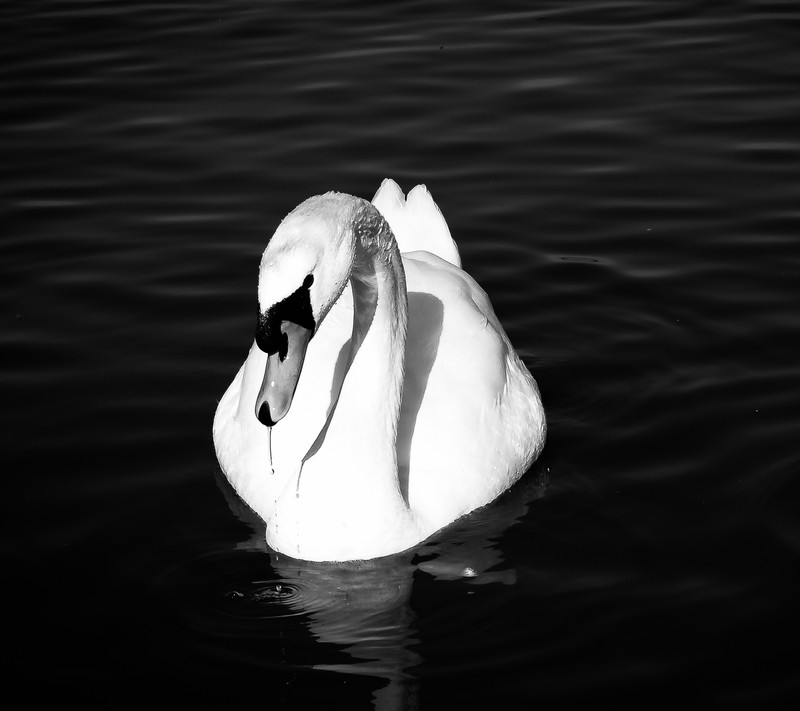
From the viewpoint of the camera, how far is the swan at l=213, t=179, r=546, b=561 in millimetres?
6715

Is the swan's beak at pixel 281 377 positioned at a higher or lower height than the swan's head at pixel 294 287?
lower

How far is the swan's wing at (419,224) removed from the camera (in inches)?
351

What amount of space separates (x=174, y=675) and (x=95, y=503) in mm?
1682

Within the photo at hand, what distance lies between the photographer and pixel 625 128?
471 inches

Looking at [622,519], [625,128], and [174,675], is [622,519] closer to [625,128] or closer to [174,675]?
[174,675]

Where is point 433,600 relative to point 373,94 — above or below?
below

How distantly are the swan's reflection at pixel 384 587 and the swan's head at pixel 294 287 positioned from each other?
117 centimetres

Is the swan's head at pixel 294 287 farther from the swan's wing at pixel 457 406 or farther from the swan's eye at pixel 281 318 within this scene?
the swan's wing at pixel 457 406

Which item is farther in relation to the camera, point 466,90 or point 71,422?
point 466,90

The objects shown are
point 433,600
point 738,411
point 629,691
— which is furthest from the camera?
point 738,411

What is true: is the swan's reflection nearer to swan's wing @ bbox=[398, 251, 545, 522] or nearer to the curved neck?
swan's wing @ bbox=[398, 251, 545, 522]

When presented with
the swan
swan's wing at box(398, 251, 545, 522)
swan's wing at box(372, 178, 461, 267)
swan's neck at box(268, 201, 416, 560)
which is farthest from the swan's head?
swan's wing at box(372, 178, 461, 267)

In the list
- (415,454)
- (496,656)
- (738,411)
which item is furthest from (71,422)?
(738,411)

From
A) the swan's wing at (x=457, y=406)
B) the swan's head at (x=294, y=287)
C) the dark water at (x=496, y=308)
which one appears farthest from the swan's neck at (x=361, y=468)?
the swan's head at (x=294, y=287)
